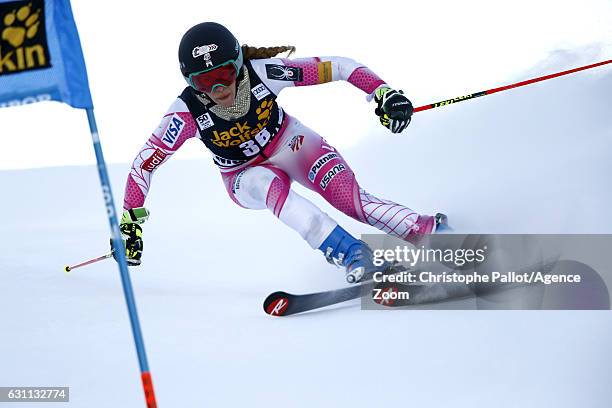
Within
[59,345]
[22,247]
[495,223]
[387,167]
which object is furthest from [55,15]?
[387,167]

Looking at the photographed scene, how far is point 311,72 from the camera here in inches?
151

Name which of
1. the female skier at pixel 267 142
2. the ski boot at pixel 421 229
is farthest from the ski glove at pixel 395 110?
the ski boot at pixel 421 229

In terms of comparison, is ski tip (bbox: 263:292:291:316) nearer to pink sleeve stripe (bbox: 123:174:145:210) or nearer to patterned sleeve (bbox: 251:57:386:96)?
pink sleeve stripe (bbox: 123:174:145:210)

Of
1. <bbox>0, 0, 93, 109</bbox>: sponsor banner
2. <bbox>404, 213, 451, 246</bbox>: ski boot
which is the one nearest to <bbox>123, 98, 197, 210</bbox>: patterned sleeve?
<bbox>404, 213, 451, 246</bbox>: ski boot

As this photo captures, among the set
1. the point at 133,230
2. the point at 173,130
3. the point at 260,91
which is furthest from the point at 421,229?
the point at 133,230

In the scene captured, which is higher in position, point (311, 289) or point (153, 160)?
point (153, 160)

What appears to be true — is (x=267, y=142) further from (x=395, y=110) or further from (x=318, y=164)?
(x=395, y=110)

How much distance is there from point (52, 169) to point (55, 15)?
5.90 metres

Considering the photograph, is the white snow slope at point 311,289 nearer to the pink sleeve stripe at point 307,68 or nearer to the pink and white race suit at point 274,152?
the pink and white race suit at point 274,152

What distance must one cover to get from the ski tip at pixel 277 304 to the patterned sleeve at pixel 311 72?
3.21 ft

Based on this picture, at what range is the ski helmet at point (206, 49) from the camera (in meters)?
3.44

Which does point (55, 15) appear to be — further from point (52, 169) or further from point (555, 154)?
point (52, 169)

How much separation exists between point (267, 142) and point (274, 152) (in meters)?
0.07

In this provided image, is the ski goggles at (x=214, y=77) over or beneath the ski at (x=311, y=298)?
over
